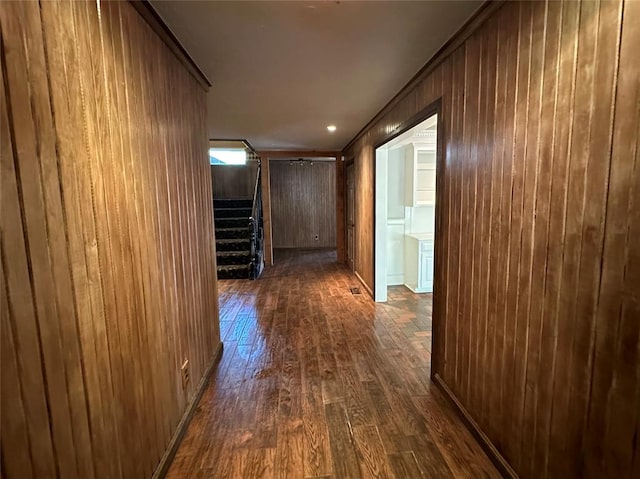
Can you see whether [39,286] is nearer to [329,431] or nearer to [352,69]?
[329,431]

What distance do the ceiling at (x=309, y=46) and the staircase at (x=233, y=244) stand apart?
9.60 feet

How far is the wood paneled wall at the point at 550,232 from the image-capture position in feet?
3.23

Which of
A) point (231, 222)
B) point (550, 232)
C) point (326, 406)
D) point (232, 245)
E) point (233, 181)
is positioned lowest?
point (326, 406)

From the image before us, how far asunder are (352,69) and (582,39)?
1514 millimetres

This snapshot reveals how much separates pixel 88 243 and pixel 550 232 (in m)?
1.73

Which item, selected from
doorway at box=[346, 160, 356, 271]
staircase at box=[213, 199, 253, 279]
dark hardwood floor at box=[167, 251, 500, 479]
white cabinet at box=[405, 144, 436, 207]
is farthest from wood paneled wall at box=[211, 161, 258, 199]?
dark hardwood floor at box=[167, 251, 500, 479]

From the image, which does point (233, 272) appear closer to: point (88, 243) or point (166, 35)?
point (166, 35)

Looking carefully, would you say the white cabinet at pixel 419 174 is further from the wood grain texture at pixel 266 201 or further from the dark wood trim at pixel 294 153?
the wood grain texture at pixel 266 201

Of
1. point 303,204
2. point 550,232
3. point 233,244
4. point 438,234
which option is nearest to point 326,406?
point 438,234

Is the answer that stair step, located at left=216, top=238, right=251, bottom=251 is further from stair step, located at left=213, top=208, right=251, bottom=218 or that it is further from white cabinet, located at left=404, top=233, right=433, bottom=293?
white cabinet, located at left=404, top=233, right=433, bottom=293

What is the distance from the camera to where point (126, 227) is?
53.1 inches

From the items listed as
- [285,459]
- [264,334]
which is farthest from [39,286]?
[264,334]

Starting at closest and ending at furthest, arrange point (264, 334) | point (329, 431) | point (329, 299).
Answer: point (329, 431), point (264, 334), point (329, 299)

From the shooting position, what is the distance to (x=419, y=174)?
4.86 metres
